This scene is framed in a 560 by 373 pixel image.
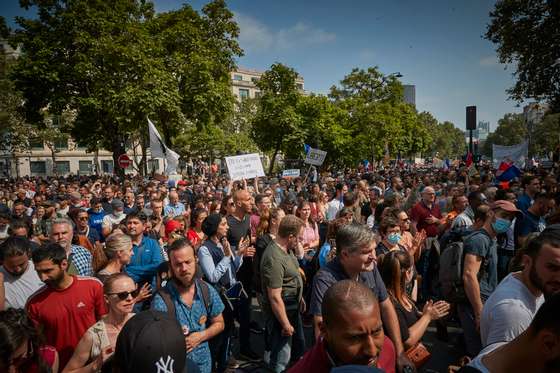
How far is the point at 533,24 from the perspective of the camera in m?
13.7

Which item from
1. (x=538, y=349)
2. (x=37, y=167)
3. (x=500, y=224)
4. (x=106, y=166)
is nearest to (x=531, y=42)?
(x=500, y=224)

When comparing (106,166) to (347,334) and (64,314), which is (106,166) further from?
(347,334)

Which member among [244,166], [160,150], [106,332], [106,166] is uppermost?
[160,150]

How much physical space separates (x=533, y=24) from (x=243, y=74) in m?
68.5

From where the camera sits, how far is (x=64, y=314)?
2.76 meters

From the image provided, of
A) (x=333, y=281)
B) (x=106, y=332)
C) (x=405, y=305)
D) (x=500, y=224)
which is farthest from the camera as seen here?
(x=500, y=224)

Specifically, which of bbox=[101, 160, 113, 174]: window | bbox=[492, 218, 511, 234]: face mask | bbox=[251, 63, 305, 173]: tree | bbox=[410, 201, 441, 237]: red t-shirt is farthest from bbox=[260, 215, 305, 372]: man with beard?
bbox=[101, 160, 113, 174]: window

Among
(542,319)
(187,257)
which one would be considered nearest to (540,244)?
(542,319)

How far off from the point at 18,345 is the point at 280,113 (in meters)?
20.7

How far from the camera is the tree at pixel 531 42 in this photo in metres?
13.3

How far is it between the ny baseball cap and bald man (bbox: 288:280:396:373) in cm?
60

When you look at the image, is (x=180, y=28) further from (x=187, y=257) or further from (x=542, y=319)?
(x=542, y=319)

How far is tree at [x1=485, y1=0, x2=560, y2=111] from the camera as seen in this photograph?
1334cm

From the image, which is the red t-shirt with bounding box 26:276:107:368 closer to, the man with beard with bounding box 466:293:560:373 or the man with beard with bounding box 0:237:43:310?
the man with beard with bounding box 0:237:43:310
